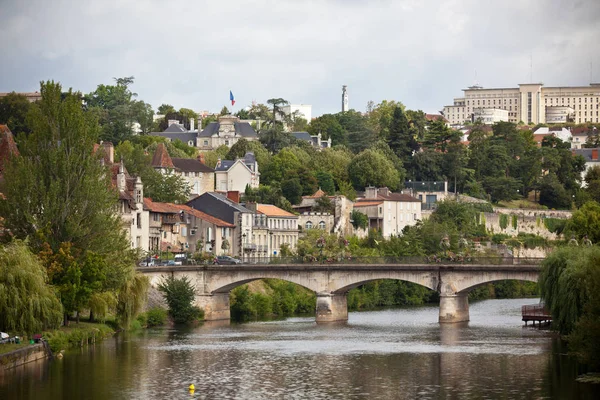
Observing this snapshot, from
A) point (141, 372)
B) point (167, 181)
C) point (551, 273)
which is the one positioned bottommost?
point (141, 372)

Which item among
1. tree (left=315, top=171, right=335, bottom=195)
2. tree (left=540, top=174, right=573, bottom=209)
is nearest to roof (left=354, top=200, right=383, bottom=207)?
tree (left=315, top=171, right=335, bottom=195)

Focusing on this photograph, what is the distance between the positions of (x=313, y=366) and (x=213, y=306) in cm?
3298

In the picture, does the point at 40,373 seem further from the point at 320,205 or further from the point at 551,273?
the point at 320,205

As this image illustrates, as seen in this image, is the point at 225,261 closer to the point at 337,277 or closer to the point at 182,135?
the point at 337,277

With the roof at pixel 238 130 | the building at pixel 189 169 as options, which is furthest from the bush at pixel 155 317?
the roof at pixel 238 130

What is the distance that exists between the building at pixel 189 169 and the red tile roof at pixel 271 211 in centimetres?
1068

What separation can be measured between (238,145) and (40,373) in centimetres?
10643

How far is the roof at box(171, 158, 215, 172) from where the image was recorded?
15375 centimetres

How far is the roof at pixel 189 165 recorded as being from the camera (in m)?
154

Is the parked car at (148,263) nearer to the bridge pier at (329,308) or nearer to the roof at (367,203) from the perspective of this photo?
the bridge pier at (329,308)

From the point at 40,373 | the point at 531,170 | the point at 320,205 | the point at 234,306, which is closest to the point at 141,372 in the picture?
the point at 40,373

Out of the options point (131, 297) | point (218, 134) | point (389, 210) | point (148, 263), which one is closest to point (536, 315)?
point (148, 263)

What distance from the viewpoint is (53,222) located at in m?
77.8

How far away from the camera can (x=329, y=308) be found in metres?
101
